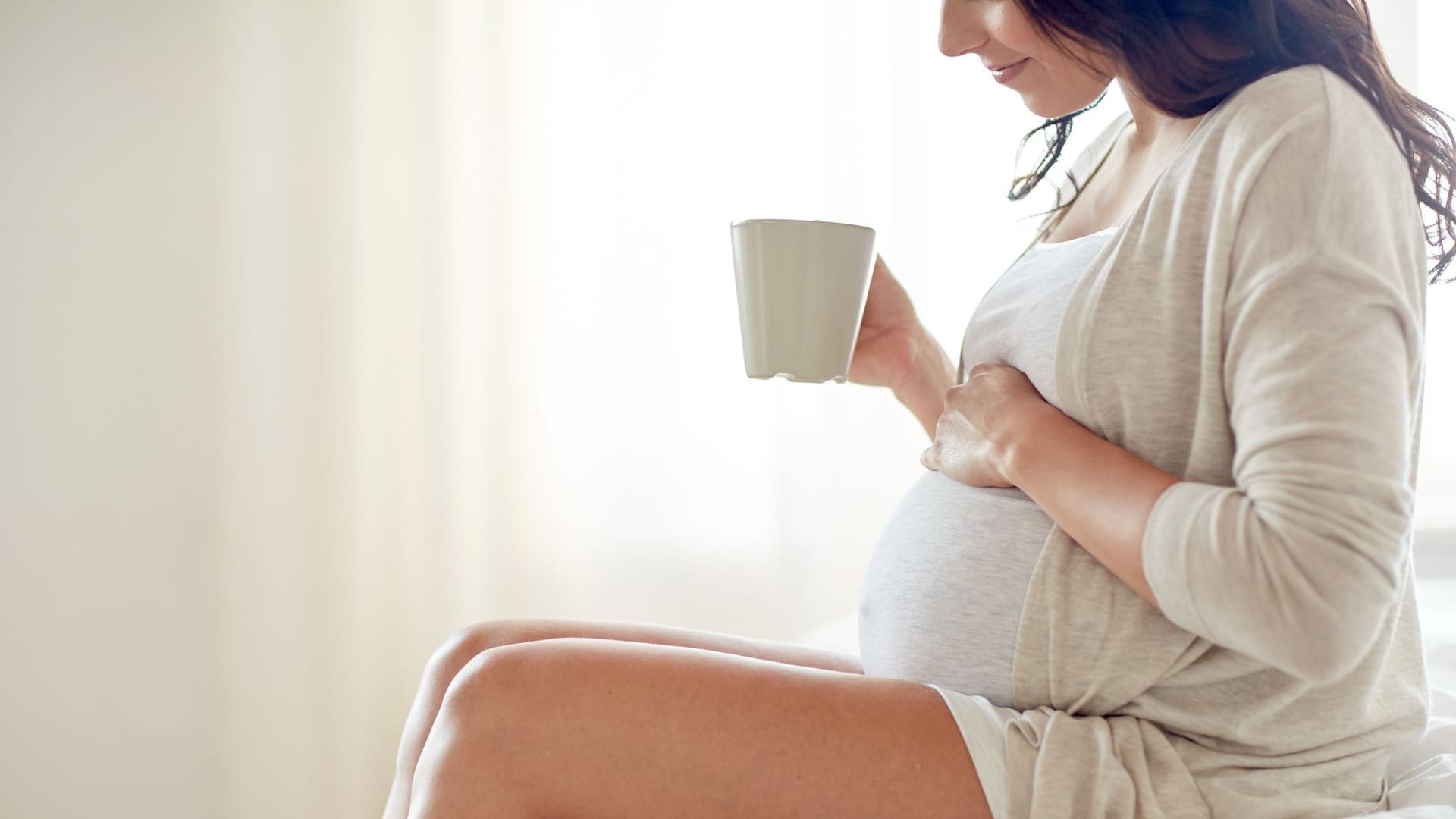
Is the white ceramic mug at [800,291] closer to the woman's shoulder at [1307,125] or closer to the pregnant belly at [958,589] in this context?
the pregnant belly at [958,589]

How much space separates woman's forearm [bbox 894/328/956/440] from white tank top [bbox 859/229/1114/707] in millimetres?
189

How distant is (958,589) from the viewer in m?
0.73

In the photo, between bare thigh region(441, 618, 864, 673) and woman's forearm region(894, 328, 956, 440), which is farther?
woman's forearm region(894, 328, 956, 440)

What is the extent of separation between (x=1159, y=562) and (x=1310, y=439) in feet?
0.34

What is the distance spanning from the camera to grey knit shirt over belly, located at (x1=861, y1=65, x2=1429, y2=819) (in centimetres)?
56

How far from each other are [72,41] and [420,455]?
0.73m

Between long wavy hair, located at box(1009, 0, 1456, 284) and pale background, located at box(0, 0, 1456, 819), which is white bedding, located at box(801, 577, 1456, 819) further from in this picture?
pale background, located at box(0, 0, 1456, 819)

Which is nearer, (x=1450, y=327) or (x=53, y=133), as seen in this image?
(x=53, y=133)

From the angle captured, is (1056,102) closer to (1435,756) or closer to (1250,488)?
(1250,488)

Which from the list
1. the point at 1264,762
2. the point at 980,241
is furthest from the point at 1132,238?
the point at 980,241

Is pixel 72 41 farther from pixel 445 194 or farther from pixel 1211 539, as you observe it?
pixel 1211 539

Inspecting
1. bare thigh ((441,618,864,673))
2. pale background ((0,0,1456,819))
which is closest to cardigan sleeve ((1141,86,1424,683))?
bare thigh ((441,618,864,673))

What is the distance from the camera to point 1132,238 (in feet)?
2.27

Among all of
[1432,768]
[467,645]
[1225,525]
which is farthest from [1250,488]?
[467,645]
